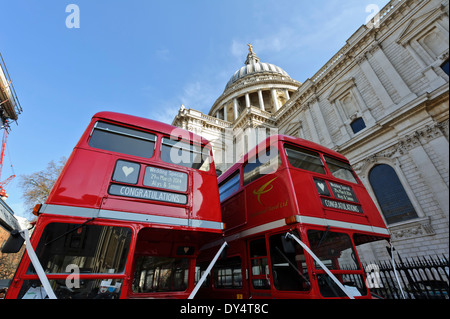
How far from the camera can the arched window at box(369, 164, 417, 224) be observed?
32.5 ft

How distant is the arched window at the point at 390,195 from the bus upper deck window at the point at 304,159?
334 inches

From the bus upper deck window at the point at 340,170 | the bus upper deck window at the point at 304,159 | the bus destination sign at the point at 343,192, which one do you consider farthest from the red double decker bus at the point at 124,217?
the bus upper deck window at the point at 340,170

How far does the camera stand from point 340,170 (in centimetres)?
488

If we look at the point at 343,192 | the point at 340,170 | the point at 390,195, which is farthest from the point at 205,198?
the point at 390,195

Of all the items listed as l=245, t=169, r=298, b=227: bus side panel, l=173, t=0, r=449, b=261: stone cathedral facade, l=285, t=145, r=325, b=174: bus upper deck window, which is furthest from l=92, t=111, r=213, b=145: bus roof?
l=173, t=0, r=449, b=261: stone cathedral facade

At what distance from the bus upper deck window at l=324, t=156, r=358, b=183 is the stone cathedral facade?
2246 millimetres

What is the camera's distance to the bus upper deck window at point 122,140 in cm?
367

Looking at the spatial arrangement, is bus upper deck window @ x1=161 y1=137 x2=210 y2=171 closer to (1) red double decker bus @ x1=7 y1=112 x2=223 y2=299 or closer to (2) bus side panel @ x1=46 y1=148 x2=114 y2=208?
(1) red double decker bus @ x1=7 y1=112 x2=223 y2=299

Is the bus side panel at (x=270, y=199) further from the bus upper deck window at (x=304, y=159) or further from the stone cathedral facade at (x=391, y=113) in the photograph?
the stone cathedral facade at (x=391, y=113)

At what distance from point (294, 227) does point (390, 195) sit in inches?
399

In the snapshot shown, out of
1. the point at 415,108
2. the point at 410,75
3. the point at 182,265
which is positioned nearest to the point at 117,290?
the point at 182,265

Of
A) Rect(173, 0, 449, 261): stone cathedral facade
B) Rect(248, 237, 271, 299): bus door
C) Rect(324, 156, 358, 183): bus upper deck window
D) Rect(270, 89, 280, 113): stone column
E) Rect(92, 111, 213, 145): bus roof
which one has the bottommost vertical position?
Rect(248, 237, 271, 299): bus door

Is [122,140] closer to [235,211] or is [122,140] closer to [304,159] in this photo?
[235,211]

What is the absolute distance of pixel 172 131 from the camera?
4.39 meters
